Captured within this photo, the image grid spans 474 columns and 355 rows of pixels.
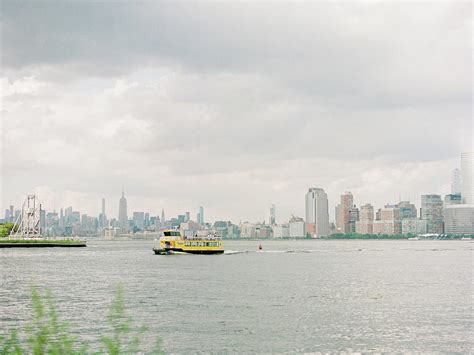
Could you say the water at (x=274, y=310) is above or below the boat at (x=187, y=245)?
below

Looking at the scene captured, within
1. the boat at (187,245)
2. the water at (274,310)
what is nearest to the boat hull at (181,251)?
the boat at (187,245)

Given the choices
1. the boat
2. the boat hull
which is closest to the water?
the boat hull

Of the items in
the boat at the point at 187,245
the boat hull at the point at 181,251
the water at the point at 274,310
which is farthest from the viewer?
the boat at the point at 187,245

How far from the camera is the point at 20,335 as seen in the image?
39.5 meters

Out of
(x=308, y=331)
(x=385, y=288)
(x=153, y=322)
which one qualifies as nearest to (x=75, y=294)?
(x=153, y=322)

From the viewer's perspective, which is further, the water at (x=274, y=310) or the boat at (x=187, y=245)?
the boat at (x=187, y=245)

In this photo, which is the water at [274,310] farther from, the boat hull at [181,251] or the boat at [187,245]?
the boat at [187,245]

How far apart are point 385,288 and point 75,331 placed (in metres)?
46.1

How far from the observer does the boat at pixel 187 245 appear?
161000mm

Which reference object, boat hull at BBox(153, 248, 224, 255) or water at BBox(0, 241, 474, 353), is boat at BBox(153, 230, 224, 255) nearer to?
boat hull at BBox(153, 248, 224, 255)

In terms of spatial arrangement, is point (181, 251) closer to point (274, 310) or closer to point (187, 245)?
point (187, 245)

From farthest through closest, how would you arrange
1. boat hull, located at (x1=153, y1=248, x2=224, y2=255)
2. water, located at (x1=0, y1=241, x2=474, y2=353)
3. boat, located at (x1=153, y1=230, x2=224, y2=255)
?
boat, located at (x1=153, y1=230, x2=224, y2=255) < boat hull, located at (x1=153, y1=248, x2=224, y2=255) < water, located at (x1=0, y1=241, x2=474, y2=353)

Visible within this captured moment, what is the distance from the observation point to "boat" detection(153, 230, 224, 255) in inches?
6339

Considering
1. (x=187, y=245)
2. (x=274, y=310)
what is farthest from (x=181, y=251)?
(x=274, y=310)
